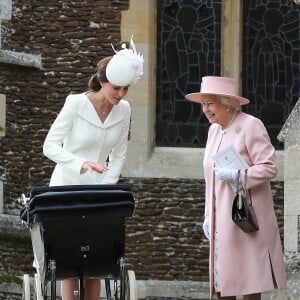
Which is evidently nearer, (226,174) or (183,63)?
(226,174)

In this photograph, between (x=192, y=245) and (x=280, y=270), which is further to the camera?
(x=192, y=245)

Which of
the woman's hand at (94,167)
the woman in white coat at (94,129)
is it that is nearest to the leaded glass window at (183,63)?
the woman in white coat at (94,129)

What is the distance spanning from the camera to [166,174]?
1420 centimetres

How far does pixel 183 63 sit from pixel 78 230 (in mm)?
6198

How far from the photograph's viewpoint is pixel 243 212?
8961 mm

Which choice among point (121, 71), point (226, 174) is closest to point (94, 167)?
point (121, 71)

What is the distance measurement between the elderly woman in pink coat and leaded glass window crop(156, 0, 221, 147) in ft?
17.2

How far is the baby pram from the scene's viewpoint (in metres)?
8.52

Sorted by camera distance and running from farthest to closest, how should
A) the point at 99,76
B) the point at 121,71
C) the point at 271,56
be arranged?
1. the point at 271,56
2. the point at 99,76
3. the point at 121,71

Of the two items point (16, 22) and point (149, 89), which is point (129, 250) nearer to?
point (149, 89)

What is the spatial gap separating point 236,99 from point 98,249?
4.68ft

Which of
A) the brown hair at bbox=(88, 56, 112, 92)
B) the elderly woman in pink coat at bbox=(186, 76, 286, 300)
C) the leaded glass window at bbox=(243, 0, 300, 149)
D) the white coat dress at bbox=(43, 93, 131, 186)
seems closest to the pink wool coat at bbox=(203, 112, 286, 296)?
the elderly woman in pink coat at bbox=(186, 76, 286, 300)

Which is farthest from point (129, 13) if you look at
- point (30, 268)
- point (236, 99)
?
point (236, 99)

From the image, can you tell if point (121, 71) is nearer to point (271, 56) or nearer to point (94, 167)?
point (94, 167)
